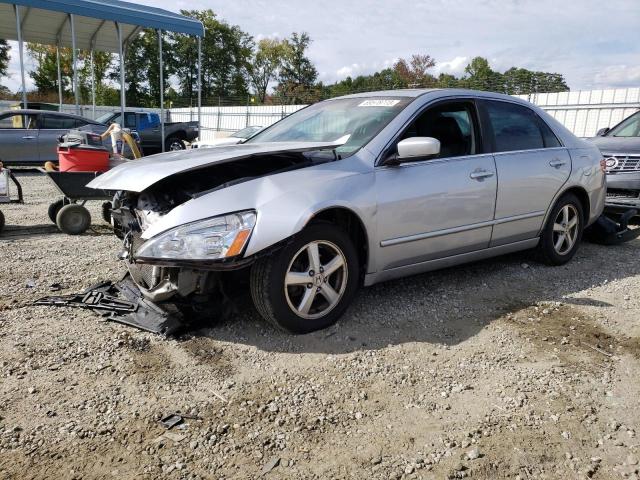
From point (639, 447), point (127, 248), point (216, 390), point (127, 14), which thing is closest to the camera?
point (639, 447)

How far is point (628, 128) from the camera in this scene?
814cm

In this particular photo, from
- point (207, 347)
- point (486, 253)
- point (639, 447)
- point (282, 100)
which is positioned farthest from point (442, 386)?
point (282, 100)

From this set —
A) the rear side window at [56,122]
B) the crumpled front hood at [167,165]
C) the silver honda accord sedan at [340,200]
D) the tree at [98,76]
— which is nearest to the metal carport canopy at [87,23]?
the rear side window at [56,122]

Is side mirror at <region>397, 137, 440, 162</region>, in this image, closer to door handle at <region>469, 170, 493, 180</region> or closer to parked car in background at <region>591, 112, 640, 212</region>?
door handle at <region>469, 170, 493, 180</region>

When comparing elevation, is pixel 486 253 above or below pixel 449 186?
below

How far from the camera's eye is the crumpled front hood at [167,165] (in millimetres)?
3178

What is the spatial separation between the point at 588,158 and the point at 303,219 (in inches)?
138

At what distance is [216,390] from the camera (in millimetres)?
2701

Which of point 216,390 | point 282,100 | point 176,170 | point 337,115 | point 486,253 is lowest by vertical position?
point 216,390

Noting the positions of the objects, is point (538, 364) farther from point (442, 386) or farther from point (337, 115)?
Answer: point (337, 115)

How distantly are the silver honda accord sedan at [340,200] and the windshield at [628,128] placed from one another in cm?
403

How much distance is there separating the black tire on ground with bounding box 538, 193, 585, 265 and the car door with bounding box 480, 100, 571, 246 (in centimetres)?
16

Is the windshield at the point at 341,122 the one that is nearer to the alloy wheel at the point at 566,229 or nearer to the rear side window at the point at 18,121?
the alloy wheel at the point at 566,229

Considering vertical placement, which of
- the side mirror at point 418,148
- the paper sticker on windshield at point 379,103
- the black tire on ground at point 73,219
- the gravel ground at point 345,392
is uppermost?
the paper sticker on windshield at point 379,103
